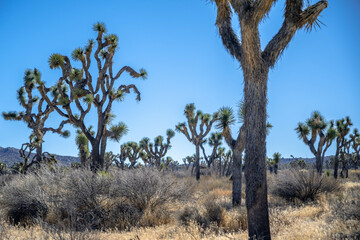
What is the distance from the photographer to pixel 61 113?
12.9 metres

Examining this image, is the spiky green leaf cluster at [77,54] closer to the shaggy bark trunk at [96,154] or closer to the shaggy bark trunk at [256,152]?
the shaggy bark trunk at [96,154]

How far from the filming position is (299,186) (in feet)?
37.2

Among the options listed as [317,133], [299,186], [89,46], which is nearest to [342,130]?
[317,133]

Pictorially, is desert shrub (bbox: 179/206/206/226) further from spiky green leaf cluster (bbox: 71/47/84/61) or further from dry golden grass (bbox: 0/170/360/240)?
spiky green leaf cluster (bbox: 71/47/84/61)

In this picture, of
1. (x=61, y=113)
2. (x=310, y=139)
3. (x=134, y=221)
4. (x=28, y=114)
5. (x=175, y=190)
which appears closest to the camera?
(x=134, y=221)

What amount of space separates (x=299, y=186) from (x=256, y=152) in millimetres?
7231

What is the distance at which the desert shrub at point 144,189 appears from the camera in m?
8.77

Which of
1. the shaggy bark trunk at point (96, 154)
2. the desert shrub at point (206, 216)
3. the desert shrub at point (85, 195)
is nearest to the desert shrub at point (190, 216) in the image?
the desert shrub at point (206, 216)

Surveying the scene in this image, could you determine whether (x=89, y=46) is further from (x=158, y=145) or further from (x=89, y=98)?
(x=158, y=145)

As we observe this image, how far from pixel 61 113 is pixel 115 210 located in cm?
686

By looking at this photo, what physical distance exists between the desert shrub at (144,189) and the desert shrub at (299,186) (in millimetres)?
5418

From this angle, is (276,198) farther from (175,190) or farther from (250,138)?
(250,138)

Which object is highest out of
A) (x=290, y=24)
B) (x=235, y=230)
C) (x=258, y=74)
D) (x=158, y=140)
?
(x=290, y=24)

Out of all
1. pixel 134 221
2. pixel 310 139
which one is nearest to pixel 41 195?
pixel 134 221
